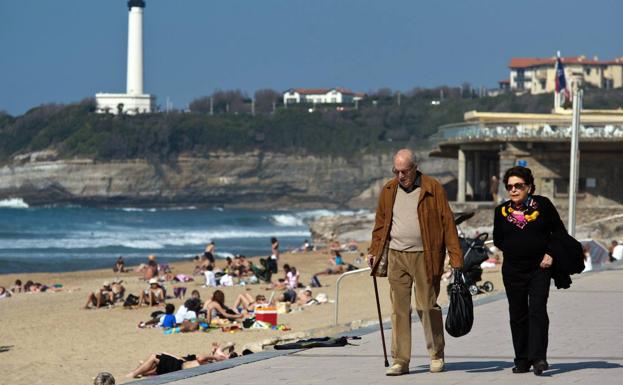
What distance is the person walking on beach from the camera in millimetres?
8539

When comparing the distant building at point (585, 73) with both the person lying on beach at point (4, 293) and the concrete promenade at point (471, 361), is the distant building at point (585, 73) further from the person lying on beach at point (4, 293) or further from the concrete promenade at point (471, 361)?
the concrete promenade at point (471, 361)

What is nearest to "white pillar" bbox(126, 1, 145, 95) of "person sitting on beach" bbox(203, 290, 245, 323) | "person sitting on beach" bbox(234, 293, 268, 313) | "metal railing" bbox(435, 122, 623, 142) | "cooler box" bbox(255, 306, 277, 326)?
"metal railing" bbox(435, 122, 623, 142)

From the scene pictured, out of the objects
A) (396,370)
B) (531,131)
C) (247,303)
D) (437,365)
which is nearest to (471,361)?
(437,365)

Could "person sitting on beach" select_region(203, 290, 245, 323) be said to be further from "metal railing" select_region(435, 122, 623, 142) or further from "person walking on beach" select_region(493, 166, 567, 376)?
"metal railing" select_region(435, 122, 623, 142)

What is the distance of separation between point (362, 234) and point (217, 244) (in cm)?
→ 1466

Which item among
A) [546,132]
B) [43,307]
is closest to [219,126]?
[546,132]

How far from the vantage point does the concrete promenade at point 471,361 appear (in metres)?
8.62

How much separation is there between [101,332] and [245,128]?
153 m

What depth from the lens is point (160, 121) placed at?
17088cm

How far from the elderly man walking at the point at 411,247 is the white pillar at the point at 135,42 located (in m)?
145

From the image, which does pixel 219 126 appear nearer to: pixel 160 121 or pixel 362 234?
pixel 160 121

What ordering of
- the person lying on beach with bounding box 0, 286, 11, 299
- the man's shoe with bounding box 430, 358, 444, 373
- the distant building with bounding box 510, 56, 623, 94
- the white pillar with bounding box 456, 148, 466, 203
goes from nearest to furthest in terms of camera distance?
1. the man's shoe with bounding box 430, 358, 444, 373
2. the person lying on beach with bounding box 0, 286, 11, 299
3. the white pillar with bounding box 456, 148, 466, 203
4. the distant building with bounding box 510, 56, 623, 94

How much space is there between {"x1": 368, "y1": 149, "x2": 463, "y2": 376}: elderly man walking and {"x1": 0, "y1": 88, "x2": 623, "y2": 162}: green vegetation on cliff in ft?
496

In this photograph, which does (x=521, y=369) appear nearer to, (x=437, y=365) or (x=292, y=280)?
(x=437, y=365)
